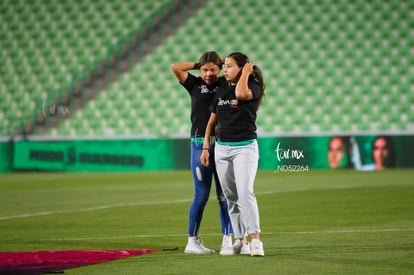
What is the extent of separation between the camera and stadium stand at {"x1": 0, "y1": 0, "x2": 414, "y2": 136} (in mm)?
24359

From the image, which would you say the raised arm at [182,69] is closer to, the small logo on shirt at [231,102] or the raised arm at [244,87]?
the small logo on shirt at [231,102]

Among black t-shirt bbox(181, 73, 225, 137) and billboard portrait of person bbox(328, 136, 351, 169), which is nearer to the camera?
black t-shirt bbox(181, 73, 225, 137)

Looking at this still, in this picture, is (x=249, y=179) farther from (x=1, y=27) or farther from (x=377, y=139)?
(x=1, y=27)

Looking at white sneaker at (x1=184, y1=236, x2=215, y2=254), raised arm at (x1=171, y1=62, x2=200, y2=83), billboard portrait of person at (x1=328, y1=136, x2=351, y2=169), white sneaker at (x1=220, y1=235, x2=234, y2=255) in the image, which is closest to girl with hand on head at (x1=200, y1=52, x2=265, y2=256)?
white sneaker at (x1=220, y1=235, x2=234, y2=255)

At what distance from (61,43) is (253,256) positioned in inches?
825

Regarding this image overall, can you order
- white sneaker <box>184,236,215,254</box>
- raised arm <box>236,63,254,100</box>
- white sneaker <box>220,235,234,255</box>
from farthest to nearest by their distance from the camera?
white sneaker <box>184,236,215,254</box>
white sneaker <box>220,235,234,255</box>
raised arm <box>236,63,254,100</box>

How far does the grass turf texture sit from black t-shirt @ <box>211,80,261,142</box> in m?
1.11

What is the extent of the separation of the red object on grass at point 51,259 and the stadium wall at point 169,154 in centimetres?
1366

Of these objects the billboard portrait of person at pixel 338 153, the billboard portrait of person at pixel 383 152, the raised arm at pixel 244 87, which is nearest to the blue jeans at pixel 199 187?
the raised arm at pixel 244 87

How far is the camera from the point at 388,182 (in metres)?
16.5

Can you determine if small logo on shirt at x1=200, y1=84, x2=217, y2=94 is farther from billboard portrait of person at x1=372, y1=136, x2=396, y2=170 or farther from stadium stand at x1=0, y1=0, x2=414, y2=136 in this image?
stadium stand at x1=0, y1=0, x2=414, y2=136

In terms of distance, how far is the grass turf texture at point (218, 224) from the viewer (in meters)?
6.94

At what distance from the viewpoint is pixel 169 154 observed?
72.7 ft

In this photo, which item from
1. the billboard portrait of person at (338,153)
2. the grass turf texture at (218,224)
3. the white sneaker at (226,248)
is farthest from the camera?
the billboard portrait of person at (338,153)
